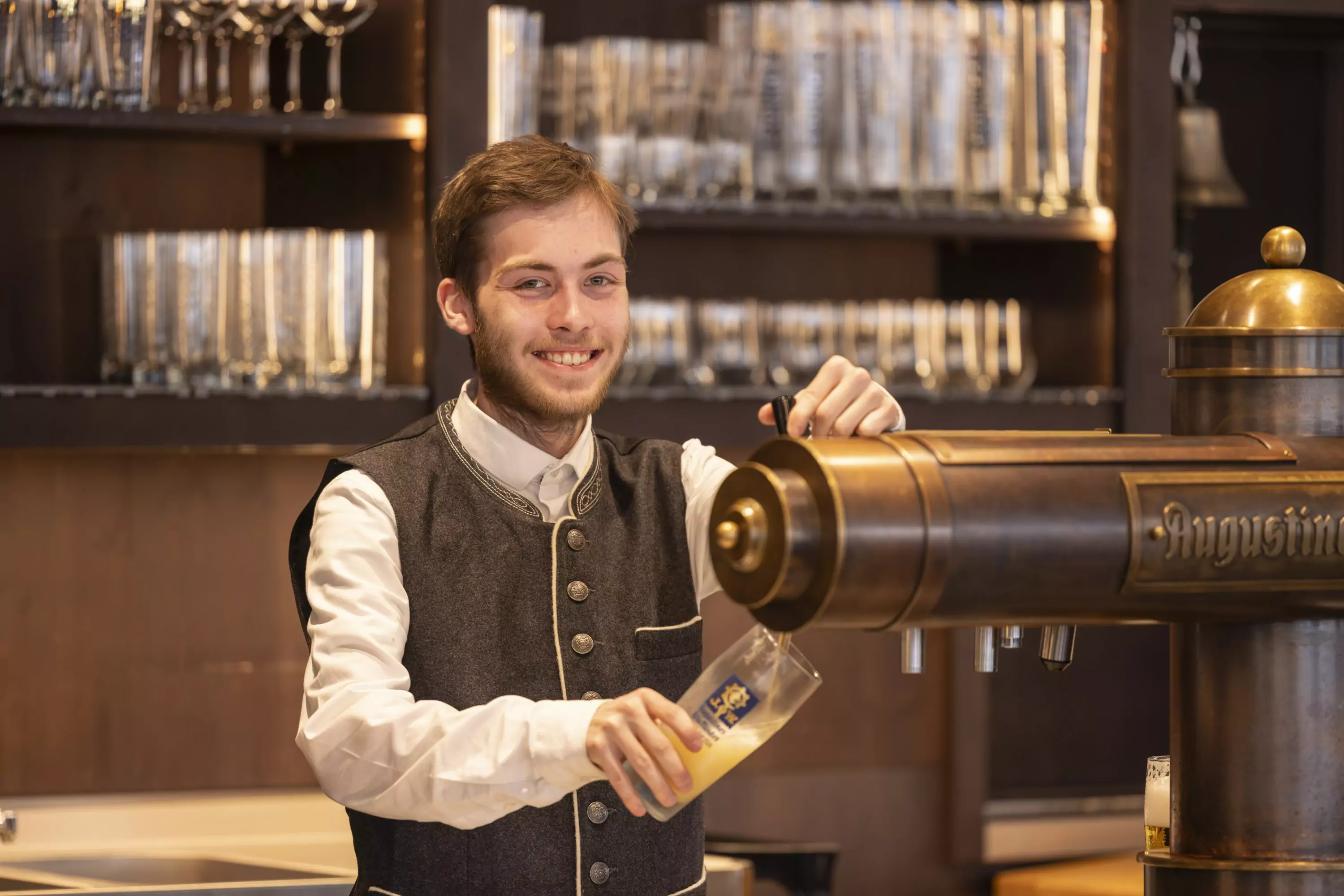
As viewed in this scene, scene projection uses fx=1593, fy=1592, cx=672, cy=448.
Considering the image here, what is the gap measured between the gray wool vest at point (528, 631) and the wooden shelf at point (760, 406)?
92 centimetres

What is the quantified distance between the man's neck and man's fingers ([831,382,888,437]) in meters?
0.37

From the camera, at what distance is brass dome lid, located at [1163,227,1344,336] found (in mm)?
775

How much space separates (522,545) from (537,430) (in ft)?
0.35

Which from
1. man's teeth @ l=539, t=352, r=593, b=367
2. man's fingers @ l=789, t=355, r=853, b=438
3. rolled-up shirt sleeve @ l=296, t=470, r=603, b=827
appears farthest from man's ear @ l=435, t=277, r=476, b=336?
man's fingers @ l=789, t=355, r=853, b=438

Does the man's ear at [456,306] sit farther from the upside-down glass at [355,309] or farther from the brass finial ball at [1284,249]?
the upside-down glass at [355,309]

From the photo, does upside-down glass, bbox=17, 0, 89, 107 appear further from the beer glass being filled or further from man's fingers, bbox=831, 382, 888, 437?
the beer glass being filled

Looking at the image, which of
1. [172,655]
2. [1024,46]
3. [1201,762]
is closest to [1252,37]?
[1024,46]

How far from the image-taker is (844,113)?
98.1 inches

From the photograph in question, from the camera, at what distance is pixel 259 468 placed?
8.36 feet

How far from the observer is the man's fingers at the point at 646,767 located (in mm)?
884

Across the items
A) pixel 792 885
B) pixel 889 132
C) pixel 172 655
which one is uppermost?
pixel 889 132

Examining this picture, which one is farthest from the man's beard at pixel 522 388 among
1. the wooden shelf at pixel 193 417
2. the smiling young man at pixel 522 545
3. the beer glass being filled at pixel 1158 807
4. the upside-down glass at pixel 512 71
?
the upside-down glass at pixel 512 71

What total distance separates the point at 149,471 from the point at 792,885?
1183 mm

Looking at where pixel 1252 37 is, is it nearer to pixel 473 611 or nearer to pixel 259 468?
pixel 259 468
